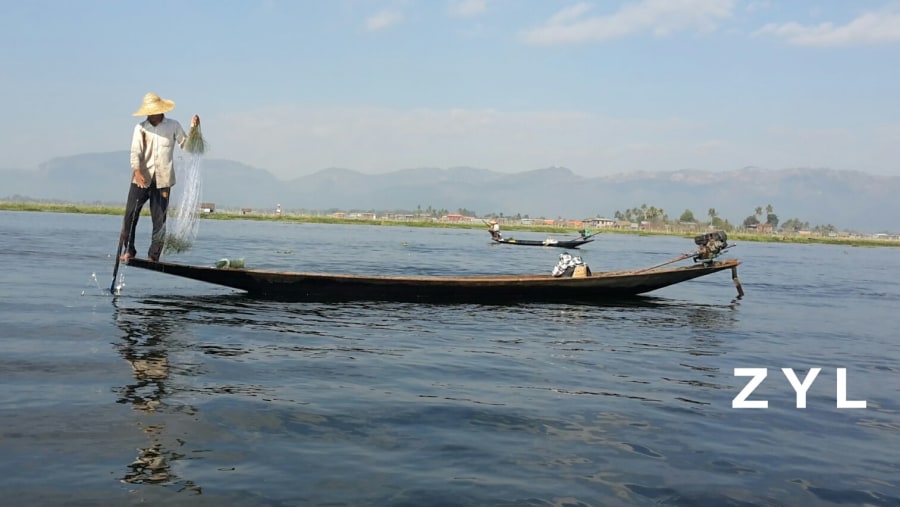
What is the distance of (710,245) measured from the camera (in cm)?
→ 1684

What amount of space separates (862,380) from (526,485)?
22.5 feet

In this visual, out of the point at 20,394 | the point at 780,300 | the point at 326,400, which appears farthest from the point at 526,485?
the point at 780,300

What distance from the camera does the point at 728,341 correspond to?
12.3 meters

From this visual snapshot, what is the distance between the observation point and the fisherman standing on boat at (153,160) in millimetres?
10836

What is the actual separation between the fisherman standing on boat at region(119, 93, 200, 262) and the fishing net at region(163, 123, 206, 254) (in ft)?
0.68

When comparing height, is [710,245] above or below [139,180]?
below

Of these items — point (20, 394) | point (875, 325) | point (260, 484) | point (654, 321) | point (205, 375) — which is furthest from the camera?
point (875, 325)

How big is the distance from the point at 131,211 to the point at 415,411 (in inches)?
277

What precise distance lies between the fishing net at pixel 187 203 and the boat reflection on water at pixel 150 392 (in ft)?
4.31

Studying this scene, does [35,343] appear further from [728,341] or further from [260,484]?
[728,341]

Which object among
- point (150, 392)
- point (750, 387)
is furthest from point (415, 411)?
point (750, 387)

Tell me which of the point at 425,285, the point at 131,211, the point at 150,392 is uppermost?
the point at 131,211

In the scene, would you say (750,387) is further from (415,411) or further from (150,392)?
(150,392)

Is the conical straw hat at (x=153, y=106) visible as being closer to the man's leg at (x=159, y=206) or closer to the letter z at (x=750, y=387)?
the man's leg at (x=159, y=206)
